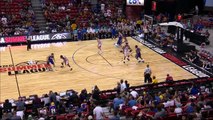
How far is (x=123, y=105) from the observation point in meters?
16.0

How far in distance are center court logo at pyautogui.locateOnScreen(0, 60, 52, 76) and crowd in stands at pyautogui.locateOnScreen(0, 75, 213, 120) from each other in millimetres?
6639

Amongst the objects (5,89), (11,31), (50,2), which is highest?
(50,2)

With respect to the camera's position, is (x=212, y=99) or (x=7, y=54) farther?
(x=7, y=54)

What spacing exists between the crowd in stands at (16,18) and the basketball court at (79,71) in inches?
119

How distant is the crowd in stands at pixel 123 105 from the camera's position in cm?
1477

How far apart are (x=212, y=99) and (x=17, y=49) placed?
19.2 metres

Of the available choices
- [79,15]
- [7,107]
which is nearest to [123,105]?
[7,107]

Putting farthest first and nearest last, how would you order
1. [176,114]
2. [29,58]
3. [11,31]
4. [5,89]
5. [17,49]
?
[11,31] → [17,49] → [29,58] → [5,89] → [176,114]

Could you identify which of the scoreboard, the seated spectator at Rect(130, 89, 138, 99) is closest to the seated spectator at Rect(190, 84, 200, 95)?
the seated spectator at Rect(130, 89, 138, 99)

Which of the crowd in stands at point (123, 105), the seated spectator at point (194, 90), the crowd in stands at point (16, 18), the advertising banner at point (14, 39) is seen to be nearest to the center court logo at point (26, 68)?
the advertising banner at point (14, 39)

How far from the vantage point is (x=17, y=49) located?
30.6 m

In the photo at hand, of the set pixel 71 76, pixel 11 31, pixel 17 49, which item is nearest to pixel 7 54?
pixel 17 49

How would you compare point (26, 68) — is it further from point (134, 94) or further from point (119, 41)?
point (134, 94)

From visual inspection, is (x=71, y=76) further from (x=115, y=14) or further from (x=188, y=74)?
(x=115, y=14)
